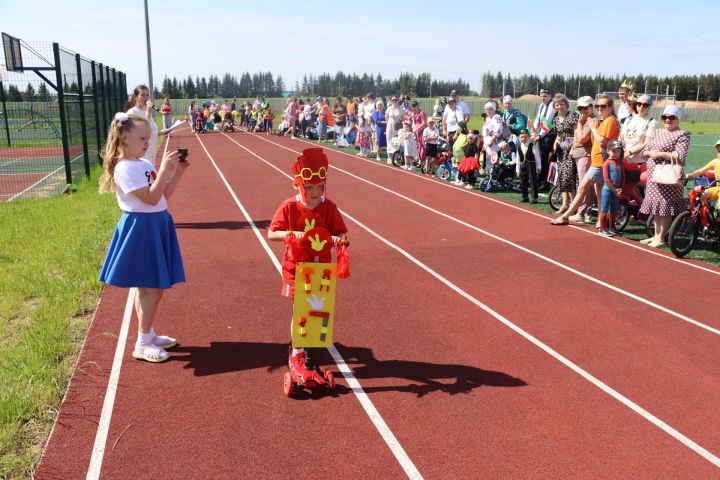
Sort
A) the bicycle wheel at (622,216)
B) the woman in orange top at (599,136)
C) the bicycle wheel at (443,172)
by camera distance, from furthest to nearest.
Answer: the bicycle wheel at (443,172)
the bicycle wheel at (622,216)
the woman in orange top at (599,136)

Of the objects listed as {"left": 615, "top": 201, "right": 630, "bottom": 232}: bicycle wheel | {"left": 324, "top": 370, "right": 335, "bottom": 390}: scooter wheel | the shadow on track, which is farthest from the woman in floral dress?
{"left": 324, "top": 370, "right": 335, "bottom": 390}: scooter wheel

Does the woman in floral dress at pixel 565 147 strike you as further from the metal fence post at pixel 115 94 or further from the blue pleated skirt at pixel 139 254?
the metal fence post at pixel 115 94

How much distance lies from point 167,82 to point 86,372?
10666 cm

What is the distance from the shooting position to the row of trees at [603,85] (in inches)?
3258

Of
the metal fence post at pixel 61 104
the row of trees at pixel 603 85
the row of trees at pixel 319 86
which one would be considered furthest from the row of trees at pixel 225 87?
the metal fence post at pixel 61 104

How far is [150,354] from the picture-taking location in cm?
512

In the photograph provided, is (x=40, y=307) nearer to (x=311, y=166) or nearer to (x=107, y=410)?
(x=107, y=410)

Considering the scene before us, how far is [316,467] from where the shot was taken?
12.2 feet

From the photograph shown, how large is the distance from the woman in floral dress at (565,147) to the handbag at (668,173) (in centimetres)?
223

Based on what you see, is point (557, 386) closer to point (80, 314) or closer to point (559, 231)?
point (80, 314)

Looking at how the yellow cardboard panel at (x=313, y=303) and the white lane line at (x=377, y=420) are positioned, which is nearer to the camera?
the white lane line at (x=377, y=420)

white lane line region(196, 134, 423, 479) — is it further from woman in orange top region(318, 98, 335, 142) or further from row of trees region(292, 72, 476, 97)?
row of trees region(292, 72, 476, 97)

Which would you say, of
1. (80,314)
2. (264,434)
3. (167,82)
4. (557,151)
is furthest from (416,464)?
(167,82)

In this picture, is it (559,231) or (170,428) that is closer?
(170,428)
